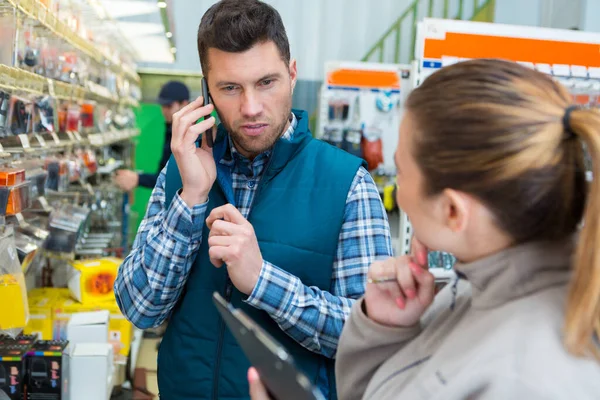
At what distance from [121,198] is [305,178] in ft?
15.2

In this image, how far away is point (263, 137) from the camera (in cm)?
166

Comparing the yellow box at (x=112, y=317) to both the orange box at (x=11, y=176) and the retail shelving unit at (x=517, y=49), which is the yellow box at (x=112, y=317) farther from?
the retail shelving unit at (x=517, y=49)

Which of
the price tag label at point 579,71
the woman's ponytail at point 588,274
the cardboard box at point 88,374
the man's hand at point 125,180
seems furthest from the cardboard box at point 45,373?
the man's hand at point 125,180

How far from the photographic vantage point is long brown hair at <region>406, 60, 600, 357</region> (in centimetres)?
91

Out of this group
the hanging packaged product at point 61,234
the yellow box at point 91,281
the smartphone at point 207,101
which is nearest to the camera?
the smartphone at point 207,101

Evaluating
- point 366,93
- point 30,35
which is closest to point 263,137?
point 30,35

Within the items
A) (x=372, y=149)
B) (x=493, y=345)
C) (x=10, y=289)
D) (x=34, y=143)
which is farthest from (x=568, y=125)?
(x=372, y=149)

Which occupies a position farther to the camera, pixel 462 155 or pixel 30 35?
pixel 30 35

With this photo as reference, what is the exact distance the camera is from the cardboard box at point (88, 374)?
2.83 m

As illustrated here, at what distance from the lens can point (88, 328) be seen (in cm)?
318

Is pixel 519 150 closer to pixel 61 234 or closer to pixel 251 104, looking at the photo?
pixel 251 104

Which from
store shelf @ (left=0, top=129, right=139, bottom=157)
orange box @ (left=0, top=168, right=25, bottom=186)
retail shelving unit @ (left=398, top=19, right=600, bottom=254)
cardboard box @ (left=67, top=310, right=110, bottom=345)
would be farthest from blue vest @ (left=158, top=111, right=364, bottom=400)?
cardboard box @ (left=67, top=310, right=110, bottom=345)

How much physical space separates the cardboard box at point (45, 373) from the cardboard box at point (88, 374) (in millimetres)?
197

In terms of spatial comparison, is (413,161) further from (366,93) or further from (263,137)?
(366,93)
